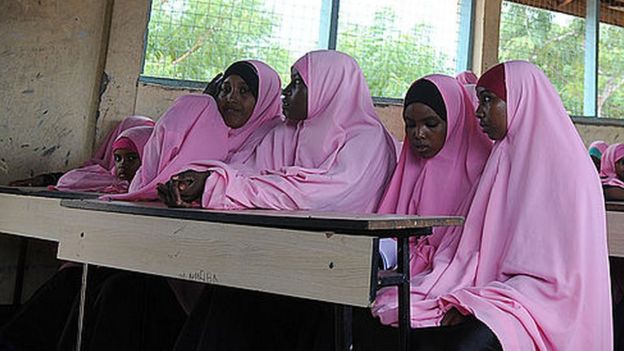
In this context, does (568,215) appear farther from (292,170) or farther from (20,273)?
(20,273)

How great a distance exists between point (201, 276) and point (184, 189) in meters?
0.40

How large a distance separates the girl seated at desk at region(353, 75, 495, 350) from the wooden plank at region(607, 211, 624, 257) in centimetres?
64

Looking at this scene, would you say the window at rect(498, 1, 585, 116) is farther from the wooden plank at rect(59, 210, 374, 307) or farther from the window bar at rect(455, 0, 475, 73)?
the wooden plank at rect(59, 210, 374, 307)

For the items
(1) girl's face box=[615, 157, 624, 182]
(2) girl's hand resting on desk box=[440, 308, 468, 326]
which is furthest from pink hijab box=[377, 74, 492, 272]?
(1) girl's face box=[615, 157, 624, 182]

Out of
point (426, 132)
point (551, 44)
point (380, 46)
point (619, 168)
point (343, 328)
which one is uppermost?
point (551, 44)

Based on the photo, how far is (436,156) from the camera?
2.29 m

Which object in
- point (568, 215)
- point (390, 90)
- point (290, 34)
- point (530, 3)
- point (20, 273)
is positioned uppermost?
point (530, 3)

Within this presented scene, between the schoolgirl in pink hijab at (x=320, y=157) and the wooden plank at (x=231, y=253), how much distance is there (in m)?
0.20

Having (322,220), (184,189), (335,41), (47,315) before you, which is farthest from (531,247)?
(335,41)

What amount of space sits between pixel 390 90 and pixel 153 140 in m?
2.51

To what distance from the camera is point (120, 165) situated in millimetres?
3264

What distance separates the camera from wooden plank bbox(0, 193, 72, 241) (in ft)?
7.87

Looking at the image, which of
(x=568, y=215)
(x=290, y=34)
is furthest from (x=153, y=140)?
(x=290, y=34)

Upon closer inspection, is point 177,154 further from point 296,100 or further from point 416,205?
point 416,205
